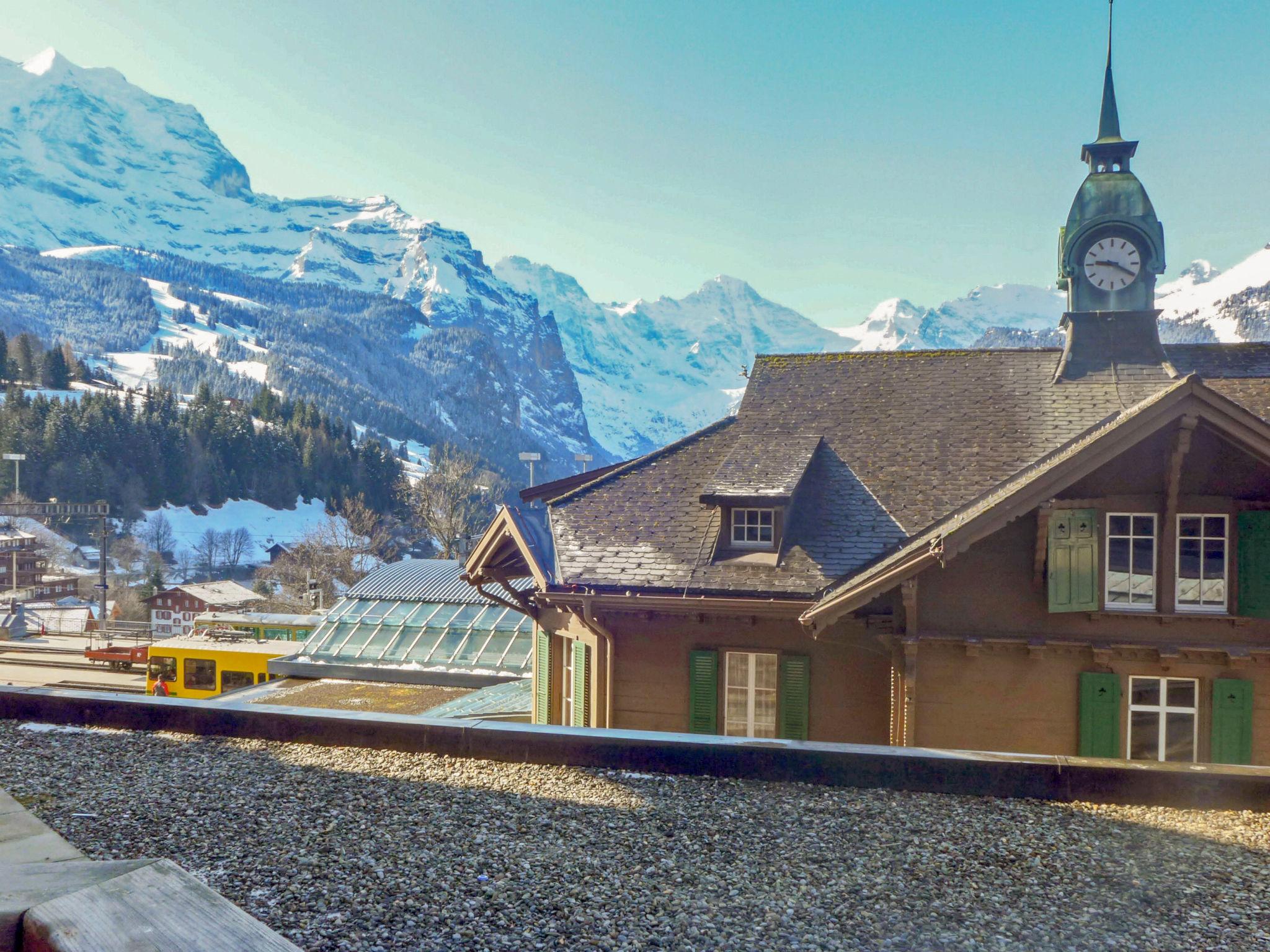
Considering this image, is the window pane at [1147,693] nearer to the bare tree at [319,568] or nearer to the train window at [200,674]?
the train window at [200,674]

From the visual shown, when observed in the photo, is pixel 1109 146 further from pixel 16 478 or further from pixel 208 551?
pixel 208 551

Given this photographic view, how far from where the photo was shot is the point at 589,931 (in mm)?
5090

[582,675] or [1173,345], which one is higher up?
[1173,345]

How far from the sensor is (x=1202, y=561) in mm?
12062

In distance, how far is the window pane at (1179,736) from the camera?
1215 cm

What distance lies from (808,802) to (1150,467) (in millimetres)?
7915

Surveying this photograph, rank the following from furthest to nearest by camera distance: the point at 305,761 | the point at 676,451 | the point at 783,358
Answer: the point at 783,358 → the point at 676,451 → the point at 305,761

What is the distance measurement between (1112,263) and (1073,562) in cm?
911

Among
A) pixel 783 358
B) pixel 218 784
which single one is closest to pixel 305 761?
pixel 218 784

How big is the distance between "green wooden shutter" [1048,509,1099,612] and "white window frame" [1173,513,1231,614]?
3.52 ft

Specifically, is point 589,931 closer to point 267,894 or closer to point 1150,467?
point 267,894

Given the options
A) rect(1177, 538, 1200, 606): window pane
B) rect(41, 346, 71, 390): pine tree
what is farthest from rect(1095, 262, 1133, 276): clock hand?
rect(41, 346, 71, 390): pine tree

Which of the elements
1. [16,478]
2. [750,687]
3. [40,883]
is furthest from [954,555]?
[16,478]

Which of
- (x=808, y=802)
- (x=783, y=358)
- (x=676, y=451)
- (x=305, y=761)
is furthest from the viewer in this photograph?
(x=783, y=358)
